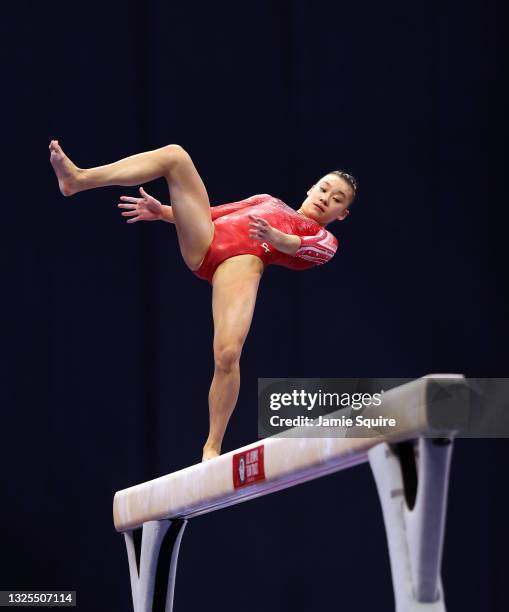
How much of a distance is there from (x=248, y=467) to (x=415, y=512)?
77 cm

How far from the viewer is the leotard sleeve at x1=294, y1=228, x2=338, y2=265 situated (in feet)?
10.9

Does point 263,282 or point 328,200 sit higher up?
point 328,200

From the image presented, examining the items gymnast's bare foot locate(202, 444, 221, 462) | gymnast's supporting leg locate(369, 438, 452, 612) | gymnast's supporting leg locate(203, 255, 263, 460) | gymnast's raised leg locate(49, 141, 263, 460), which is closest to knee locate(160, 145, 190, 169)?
gymnast's raised leg locate(49, 141, 263, 460)

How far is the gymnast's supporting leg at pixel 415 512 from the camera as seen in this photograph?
1.81m

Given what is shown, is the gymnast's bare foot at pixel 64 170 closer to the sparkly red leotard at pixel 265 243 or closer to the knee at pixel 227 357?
the sparkly red leotard at pixel 265 243

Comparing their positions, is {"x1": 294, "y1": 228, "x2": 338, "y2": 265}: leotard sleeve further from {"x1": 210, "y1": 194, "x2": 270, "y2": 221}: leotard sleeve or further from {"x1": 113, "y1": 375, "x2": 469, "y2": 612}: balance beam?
{"x1": 113, "y1": 375, "x2": 469, "y2": 612}: balance beam

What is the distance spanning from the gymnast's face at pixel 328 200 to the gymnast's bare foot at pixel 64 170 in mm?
838

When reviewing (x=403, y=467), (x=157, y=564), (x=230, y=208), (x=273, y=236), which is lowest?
(x=157, y=564)

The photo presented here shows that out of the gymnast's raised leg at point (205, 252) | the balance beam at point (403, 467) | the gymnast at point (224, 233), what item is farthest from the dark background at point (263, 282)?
the balance beam at point (403, 467)

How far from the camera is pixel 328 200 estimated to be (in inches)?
141

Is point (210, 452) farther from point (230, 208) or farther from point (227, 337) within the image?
point (230, 208)

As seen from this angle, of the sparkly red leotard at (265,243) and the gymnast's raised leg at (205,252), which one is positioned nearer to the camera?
the gymnast's raised leg at (205,252)

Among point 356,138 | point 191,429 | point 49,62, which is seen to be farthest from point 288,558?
point 49,62

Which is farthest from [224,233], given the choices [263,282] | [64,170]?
[263,282]
